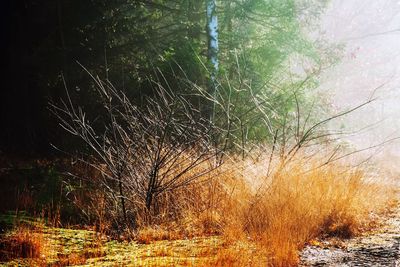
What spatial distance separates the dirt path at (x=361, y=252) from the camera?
3941 mm

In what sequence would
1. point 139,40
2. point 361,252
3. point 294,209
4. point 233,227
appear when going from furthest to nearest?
point 139,40 → point 294,209 → point 233,227 → point 361,252

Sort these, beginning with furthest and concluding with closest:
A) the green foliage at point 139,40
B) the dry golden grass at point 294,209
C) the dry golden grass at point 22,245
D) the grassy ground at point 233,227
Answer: the green foliage at point 139,40, the dry golden grass at point 294,209, the dry golden grass at point 22,245, the grassy ground at point 233,227

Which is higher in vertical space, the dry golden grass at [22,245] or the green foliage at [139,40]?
the green foliage at [139,40]

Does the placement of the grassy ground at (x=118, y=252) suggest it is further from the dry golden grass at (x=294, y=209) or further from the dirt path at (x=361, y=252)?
the dirt path at (x=361, y=252)

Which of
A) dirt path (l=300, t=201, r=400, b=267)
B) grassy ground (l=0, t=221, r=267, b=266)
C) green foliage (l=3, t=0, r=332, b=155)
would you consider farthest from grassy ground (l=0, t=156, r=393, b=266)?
green foliage (l=3, t=0, r=332, b=155)

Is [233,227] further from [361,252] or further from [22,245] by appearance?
[22,245]

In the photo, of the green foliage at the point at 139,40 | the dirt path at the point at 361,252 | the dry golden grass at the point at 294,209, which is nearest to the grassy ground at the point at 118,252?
the dry golden grass at the point at 294,209

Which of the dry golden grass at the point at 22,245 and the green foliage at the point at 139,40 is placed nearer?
the dry golden grass at the point at 22,245

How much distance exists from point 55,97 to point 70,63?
1.24m

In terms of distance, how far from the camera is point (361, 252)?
427cm

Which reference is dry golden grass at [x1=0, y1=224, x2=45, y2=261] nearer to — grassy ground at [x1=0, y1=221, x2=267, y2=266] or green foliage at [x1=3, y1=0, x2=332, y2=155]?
grassy ground at [x1=0, y1=221, x2=267, y2=266]

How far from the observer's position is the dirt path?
3941 mm

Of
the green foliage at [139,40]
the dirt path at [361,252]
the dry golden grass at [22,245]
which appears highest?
the green foliage at [139,40]

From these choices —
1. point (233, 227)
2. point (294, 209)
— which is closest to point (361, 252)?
point (294, 209)
